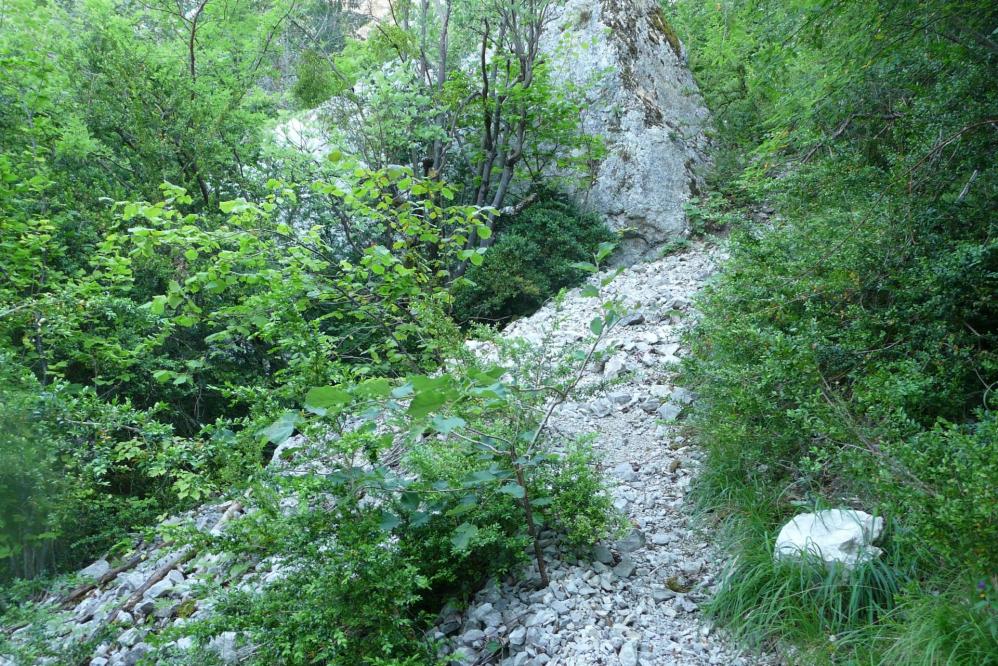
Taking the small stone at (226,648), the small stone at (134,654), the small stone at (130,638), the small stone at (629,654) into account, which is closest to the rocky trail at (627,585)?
the small stone at (629,654)

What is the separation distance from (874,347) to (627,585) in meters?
2.06

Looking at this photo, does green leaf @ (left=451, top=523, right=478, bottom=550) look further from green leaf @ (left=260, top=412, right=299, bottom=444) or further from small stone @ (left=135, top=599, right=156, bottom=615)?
small stone @ (left=135, top=599, right=156, bottom=615)

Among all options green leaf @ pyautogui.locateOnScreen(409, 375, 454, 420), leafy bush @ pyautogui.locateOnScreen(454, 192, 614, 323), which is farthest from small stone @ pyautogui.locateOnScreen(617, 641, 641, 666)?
leafy bush @ pyautogui.locateOnScreen(454, 192, 614, 323)

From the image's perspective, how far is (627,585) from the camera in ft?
10.9

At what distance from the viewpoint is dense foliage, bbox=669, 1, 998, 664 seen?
249 cm

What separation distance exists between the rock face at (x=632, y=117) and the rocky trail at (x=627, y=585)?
13.9 feet

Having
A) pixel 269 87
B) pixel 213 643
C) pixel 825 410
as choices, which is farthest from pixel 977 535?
pixel 269 87

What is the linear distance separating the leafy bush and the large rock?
4908 mm

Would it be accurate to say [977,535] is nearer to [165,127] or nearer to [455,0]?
[455,0]

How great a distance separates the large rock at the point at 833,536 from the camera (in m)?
2.85

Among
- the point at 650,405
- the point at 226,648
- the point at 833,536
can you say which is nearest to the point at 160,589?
the point at 226,648

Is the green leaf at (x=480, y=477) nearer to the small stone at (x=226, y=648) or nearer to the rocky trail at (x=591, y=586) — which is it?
the rocky trail at (x=591, y=586)

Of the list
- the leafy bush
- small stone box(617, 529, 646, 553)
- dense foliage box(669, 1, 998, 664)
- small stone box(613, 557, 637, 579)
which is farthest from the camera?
the leafy bush

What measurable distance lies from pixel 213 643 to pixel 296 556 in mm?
944
